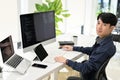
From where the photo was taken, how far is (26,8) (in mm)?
3482

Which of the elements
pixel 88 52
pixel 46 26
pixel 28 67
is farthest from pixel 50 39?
pixel 28 67

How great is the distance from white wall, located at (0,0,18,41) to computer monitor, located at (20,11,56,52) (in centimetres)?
91

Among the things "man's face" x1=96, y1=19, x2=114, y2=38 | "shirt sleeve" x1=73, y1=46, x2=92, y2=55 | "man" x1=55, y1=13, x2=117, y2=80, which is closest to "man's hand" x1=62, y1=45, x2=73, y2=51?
"shirt sleeve" x1=73, y1=46, x2=92, y2=55

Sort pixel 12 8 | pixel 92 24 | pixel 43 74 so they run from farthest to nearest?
pixel 92 24 < pixel 12 8 < pixel 43 74

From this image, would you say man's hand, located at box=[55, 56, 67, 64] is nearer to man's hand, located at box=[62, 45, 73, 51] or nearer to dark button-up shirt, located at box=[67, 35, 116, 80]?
dark button-up shirt, located at box=[67, 35, 116, 80]

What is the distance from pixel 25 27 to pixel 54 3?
1.47m

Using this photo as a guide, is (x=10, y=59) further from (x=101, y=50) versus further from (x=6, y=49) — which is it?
(x=101, y=50)

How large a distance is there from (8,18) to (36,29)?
3.52ft

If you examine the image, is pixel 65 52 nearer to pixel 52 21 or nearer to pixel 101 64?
pixel 52 21

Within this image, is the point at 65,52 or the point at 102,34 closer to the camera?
the point at 102,34

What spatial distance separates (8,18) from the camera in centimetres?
312

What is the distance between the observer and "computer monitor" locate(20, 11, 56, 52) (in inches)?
80.3

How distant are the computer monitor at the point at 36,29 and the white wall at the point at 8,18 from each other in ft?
2.99

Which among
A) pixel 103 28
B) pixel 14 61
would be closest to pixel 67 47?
pixel 103 28
